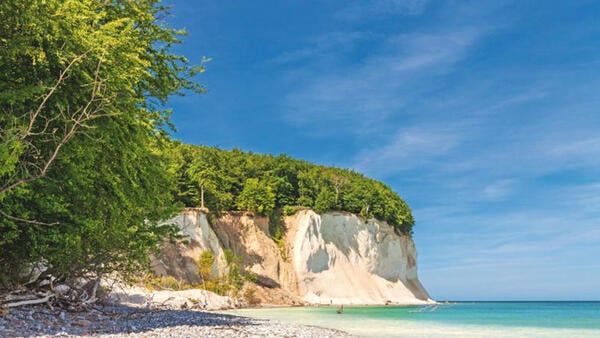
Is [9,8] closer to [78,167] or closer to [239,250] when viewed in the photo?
[78,167]

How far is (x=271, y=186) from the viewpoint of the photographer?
67438 millimetres

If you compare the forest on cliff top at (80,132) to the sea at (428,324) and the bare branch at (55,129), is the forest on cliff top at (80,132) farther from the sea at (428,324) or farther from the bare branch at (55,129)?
the sea at (428,324)

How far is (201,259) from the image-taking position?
168 feet

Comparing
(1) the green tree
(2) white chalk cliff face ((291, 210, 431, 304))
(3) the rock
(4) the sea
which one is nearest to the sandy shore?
(3) the rock

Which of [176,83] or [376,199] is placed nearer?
[176,83]

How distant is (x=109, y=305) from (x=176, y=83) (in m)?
12.4

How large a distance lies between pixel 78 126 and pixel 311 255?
57.4m

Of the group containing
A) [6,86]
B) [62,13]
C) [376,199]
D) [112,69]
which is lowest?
[6,86]

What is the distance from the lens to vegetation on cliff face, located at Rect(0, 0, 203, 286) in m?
10.0

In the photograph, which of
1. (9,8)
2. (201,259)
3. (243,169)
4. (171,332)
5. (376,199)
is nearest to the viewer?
(9,8)

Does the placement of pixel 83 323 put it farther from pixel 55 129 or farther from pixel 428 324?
pixel 428 324

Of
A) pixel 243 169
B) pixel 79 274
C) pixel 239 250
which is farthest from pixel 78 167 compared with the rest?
pixel 243 169

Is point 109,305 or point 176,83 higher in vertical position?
point 176,83

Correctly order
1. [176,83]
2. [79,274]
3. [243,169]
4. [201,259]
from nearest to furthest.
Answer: [176,83] → [79,274] → [201,259] → [243,169]
